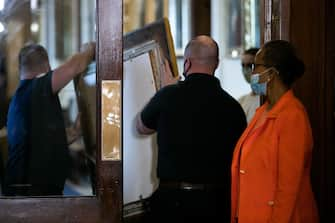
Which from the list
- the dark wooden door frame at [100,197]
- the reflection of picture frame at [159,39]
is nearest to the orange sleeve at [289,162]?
the dark wooden door frame at [100,197]

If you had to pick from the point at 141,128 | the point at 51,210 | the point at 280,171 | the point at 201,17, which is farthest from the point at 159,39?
the point at 201,17

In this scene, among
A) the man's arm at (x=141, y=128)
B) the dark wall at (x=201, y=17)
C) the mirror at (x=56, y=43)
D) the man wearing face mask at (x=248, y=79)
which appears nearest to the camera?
the mirror at (x=56, y=43)

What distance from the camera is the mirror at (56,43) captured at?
7.55ft

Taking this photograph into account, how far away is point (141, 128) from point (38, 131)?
55 cm

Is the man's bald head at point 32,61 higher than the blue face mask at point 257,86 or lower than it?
higher

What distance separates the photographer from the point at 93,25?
227 cm

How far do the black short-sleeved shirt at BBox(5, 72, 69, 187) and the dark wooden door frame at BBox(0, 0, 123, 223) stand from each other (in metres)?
0.15

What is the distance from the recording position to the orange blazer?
1.97 meters

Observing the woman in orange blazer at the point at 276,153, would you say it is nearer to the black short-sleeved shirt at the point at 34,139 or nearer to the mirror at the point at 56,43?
the mirror at the point at 56,43

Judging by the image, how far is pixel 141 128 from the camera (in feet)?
9.17

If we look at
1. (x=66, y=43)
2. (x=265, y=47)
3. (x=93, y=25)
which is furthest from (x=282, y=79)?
(x=66, y=43)

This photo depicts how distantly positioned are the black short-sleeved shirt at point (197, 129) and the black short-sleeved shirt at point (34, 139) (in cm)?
42

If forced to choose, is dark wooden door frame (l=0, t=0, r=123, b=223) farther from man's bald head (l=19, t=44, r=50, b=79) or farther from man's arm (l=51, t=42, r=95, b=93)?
man's bald head (l=19, t=44, r=50, b=79)

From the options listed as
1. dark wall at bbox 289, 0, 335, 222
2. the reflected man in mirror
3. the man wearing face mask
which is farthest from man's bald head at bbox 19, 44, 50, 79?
the man wearing face mask
